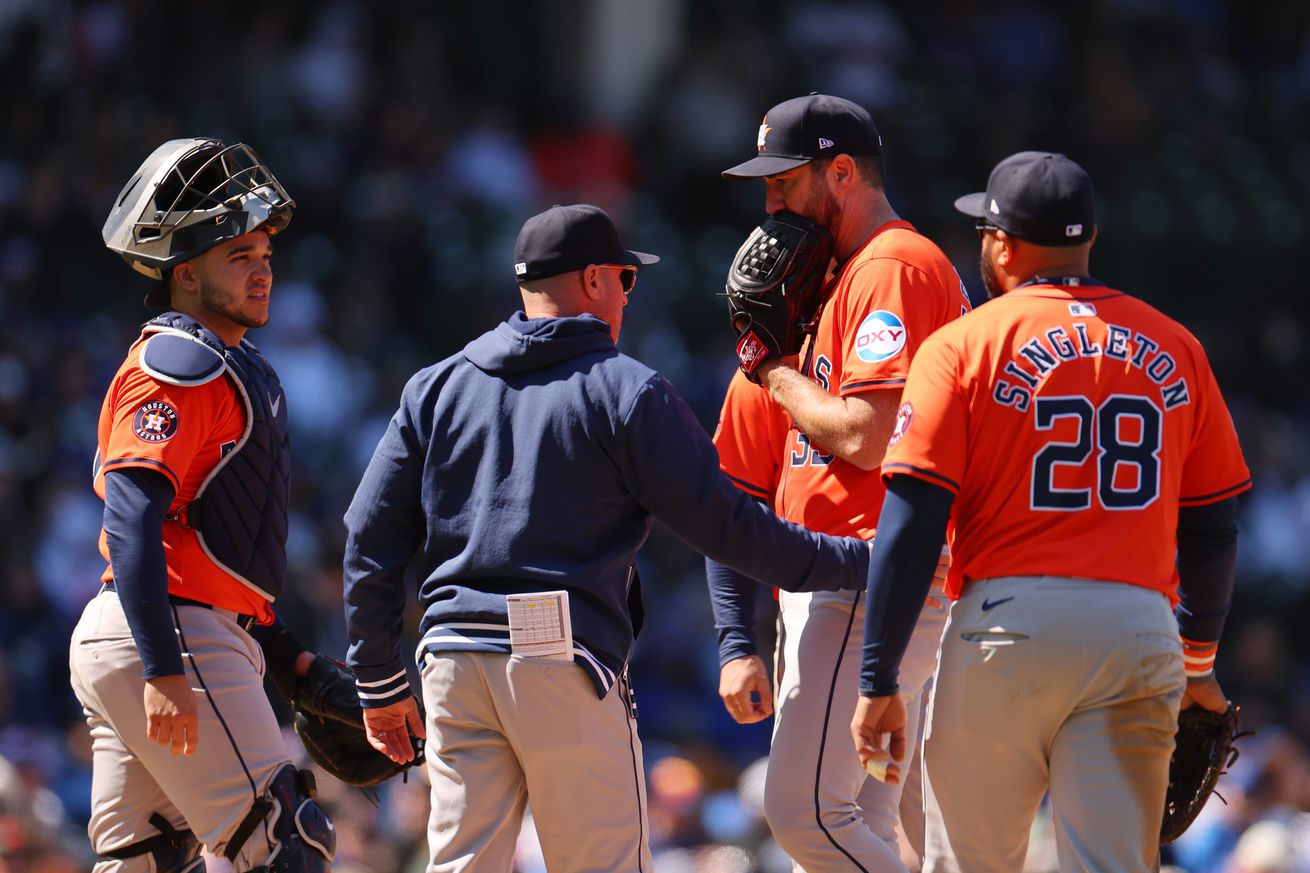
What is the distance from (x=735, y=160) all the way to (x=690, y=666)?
179 inches

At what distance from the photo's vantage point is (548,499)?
451 cm

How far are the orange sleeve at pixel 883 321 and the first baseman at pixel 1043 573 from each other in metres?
0.43

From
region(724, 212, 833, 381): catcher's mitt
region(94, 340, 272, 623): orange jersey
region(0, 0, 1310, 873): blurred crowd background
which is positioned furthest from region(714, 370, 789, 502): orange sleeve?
region(0, 0, 1310, 873): blurred crowd background

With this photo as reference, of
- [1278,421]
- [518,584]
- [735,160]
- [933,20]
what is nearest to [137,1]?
[735,160]

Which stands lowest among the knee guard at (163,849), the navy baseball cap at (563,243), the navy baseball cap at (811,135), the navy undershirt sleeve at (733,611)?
the knee guard at (163,849)

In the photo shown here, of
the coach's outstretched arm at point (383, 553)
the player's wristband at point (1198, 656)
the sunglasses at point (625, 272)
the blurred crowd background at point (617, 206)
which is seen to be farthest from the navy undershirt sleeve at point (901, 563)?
the blurred crowd background at point (617, 206)

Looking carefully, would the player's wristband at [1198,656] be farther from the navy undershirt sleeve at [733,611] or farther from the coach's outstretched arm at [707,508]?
the navy undershirt sleeve at [733,611]

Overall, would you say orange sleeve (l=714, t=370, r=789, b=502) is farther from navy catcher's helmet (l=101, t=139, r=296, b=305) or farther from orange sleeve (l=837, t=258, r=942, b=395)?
navy catcher's helmet (l=101, t=139, r=296, b=305)

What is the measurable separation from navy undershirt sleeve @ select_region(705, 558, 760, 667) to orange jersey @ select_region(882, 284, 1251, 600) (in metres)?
1.17

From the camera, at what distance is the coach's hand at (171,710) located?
15.4 ft

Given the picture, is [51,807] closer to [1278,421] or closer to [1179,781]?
[1179,781]

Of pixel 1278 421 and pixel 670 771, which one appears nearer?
pixel 670 771

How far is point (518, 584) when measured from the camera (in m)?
4.53

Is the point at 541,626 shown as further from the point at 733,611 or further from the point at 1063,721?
the point at 1063,721
